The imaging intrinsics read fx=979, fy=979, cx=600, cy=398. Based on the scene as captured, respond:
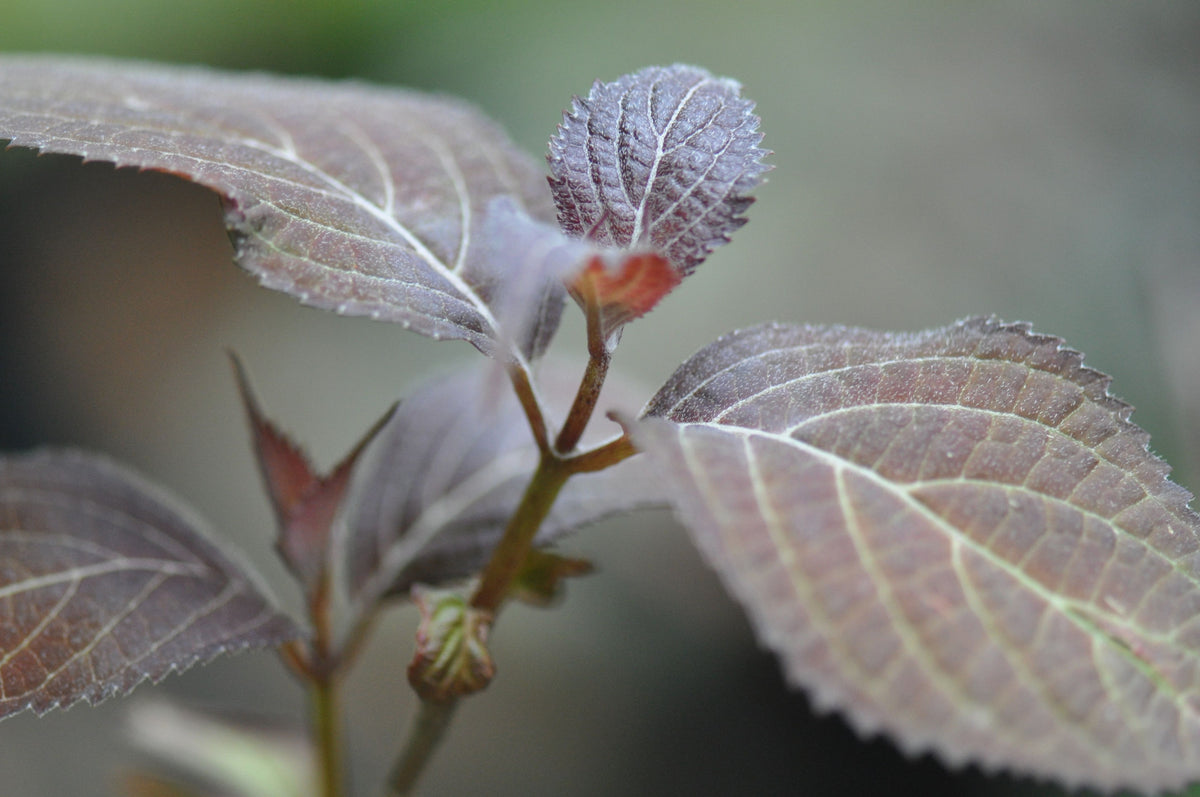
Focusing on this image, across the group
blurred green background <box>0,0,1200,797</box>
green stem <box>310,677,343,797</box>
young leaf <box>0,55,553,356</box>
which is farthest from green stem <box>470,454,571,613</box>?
blurred green background <box>0,0,1200,797</box>

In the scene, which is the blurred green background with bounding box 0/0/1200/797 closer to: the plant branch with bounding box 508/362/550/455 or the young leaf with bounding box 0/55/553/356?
the young leaf with bounding box 0/55/553/356

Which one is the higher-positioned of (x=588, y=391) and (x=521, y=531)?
(x=588, y=391)

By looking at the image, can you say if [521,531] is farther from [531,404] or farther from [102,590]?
[102,590]

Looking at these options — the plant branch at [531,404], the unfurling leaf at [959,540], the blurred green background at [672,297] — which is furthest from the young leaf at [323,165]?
the blurred green background at [672,297]

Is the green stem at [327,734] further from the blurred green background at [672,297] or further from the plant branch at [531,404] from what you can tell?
the blurred green background at [672,297]

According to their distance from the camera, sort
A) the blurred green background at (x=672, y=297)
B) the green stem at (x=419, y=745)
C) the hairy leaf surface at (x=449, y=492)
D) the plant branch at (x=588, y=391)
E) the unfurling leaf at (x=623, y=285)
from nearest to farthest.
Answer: the unfurling leaf at (x=623, y=285)
the plant branch at (x=588, y=391)
the green stem at (x=419, y=745)
the hairy leaf surface at (x=449, y=492)
the blurred green background at (x=672, y=297)

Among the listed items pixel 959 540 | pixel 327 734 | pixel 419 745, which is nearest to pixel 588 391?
pixel 959 540
